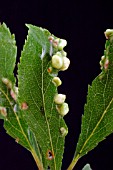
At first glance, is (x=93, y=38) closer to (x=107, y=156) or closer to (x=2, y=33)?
(x=107, y=156)

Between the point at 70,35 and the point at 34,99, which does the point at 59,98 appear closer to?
the point at 34,99

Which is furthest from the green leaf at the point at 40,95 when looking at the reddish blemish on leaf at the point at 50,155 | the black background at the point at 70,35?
the black background at the point at 70,35

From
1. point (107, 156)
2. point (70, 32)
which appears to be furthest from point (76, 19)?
point (107, 156)

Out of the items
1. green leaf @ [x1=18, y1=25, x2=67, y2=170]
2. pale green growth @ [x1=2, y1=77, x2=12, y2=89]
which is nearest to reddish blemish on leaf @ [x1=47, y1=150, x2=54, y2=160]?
green leaf @ [x1=18, y1=25, x2=67, y2=170]

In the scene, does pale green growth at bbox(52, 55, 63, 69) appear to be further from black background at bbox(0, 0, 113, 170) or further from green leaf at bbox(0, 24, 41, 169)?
black background at bbox(0, 0, 113, 170)

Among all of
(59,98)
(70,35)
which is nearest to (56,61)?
(59,98)
